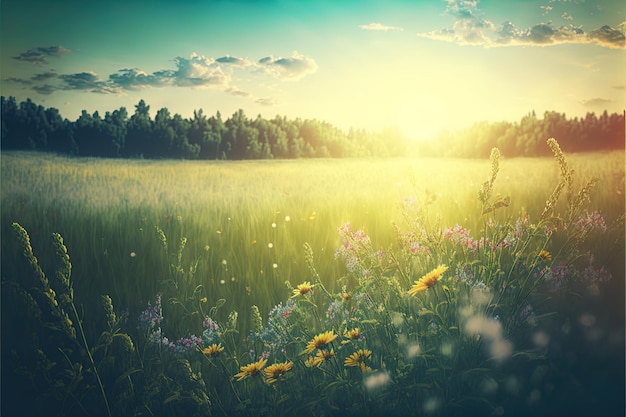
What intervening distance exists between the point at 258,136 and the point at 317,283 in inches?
45.4

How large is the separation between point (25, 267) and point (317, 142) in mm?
1941

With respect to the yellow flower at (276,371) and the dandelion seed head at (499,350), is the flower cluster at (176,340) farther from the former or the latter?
the dandelion seed head at (499,350)

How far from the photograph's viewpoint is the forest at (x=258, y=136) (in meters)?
3.30

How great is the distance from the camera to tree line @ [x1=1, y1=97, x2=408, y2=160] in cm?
331

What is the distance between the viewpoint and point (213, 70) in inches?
128

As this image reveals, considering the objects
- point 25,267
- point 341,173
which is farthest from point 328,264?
point 25,267

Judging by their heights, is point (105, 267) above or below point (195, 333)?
above

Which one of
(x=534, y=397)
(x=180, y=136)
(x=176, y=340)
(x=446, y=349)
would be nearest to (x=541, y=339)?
(x=534, y=397)

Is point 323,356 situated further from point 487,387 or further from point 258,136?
point 258,136

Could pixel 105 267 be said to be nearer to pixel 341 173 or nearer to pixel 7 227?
pixel 7 227

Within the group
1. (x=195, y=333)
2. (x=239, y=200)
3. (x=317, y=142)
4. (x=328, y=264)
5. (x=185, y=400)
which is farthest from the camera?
(x=239, y=200)

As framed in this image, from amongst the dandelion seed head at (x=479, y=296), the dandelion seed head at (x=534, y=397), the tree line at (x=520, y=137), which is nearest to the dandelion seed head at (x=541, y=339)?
the dandelion seed head at (x=534, y=397)

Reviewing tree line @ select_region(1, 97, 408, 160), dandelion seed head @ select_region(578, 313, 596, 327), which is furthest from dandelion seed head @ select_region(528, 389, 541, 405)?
tree line @ select_region(1, 97, 408, 160)

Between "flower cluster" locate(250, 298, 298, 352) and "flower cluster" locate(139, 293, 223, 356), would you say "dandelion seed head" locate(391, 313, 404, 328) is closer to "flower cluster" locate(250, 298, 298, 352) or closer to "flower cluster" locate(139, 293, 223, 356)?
"flower cluster" locate(250, 298, 298, 352)
